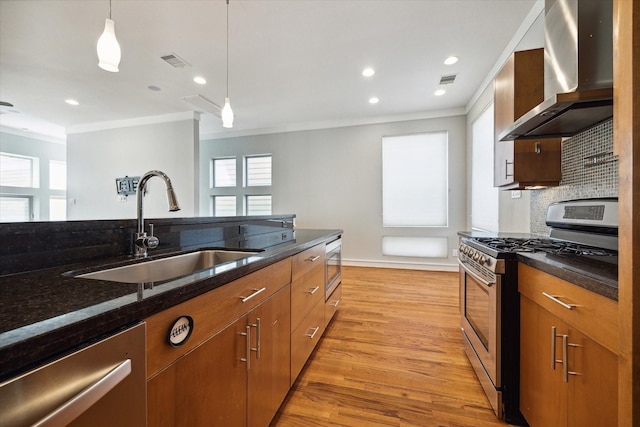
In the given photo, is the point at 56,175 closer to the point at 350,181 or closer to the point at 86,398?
the point at 350,181

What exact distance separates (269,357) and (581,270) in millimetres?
1271

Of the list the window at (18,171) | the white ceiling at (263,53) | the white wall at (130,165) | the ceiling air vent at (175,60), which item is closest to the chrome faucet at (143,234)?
the white ceiling at (263,53)

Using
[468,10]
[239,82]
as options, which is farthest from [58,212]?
[468,10]

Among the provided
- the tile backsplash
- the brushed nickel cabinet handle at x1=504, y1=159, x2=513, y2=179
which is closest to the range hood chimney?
the tile backsplash

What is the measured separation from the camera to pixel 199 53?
311cm

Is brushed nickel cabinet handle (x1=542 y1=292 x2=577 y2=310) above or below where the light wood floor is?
above

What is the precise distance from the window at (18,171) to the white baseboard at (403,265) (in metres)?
7.63

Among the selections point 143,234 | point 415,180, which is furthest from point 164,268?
point 415,180

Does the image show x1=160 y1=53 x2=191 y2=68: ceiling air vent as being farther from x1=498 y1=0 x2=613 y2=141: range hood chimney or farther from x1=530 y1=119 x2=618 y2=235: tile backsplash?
x1=530 y1=119 x2=618 y2=235: tile backsplash

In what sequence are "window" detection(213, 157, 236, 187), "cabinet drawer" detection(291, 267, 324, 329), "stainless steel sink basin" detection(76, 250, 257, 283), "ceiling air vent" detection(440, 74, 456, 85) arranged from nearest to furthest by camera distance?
"stainless steel sink basin" detection(76, 250, 257, 283)
"cabinet drawer" detection(291, 267, 324, 329)
"ceiling air vent" detection(440, 74, 456, 85)
"window" detection(213, 157, 236, 187)

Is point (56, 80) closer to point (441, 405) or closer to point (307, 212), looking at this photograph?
point (307, 212)

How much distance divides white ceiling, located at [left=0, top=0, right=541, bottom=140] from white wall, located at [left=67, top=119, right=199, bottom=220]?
1.81ft

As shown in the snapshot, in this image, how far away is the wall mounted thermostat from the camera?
5.22 meters

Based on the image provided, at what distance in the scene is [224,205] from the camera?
6.25 metres
